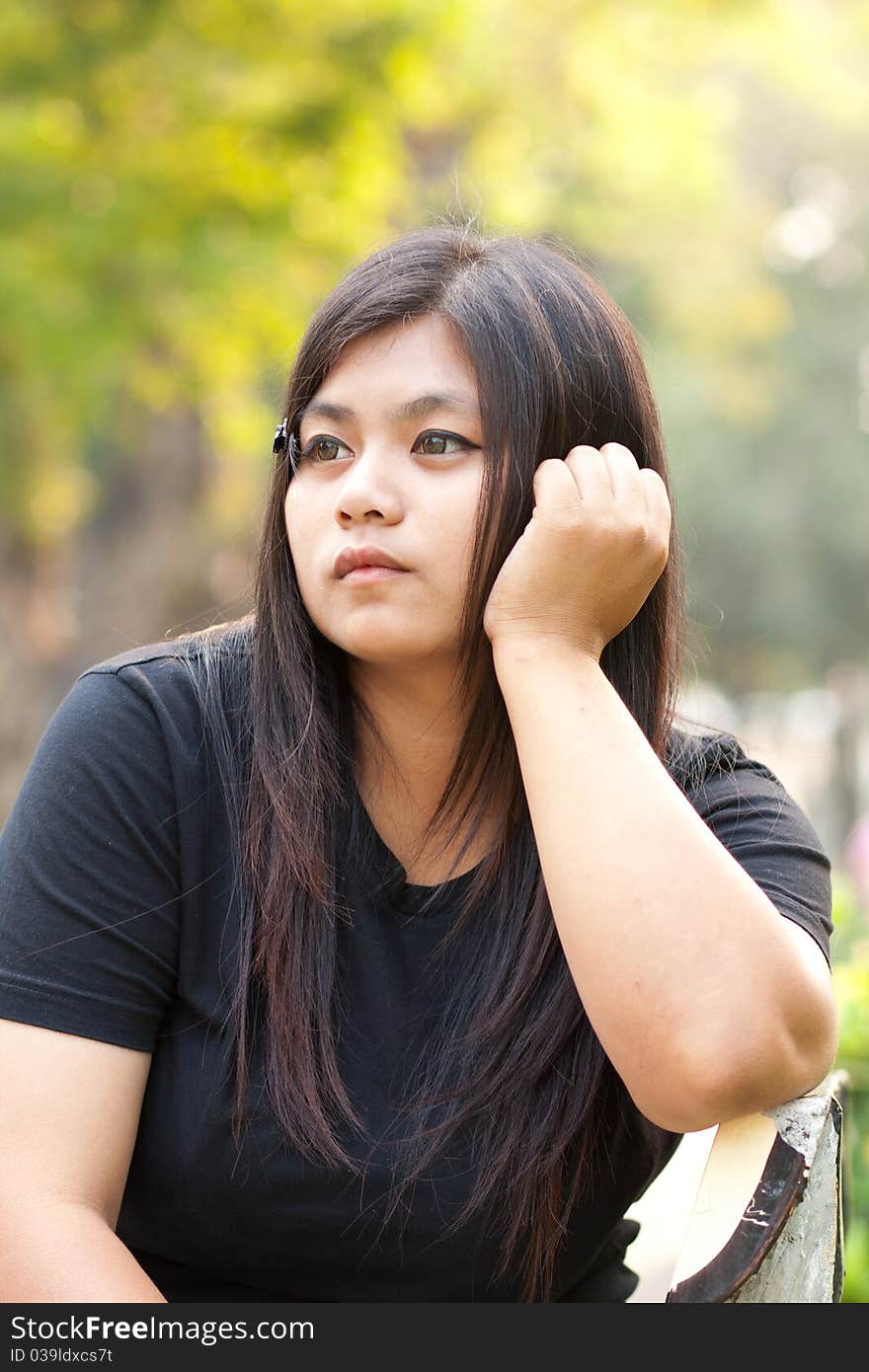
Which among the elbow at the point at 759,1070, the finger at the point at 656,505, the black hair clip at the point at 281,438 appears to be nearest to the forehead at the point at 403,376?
the black hair clip at the point at 281,438

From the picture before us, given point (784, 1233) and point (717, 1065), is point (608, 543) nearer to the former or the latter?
point (717, 1065)

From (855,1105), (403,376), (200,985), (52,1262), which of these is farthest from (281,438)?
(855,1105)

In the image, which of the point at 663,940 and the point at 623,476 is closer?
the point at 663,940

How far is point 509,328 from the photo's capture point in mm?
2029

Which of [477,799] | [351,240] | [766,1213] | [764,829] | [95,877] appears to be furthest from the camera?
[351,240]

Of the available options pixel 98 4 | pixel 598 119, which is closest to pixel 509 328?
pixel 98 4

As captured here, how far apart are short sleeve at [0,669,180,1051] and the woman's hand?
1.69 ft

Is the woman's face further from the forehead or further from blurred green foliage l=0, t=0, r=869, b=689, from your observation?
blurred green foliage l=0, t=0, r=869, b=689

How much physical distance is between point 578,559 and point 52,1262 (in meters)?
1.08

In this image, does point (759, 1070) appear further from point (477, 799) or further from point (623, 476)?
point (623, 476)

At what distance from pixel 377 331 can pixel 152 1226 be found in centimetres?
126

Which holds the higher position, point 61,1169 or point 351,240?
point 351,240

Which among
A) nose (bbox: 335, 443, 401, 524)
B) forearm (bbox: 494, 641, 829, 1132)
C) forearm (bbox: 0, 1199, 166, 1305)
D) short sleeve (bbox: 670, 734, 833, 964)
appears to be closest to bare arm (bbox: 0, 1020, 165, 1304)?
forearm (bbox: 0, 1199, 166, 1305)

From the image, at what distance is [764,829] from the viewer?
211 centimetres
